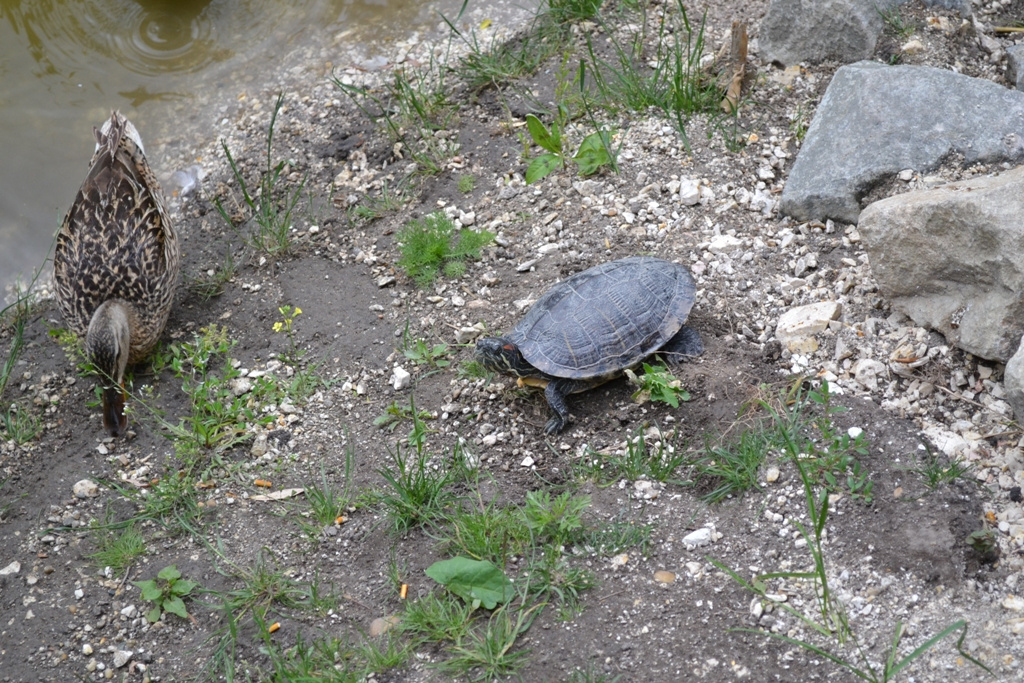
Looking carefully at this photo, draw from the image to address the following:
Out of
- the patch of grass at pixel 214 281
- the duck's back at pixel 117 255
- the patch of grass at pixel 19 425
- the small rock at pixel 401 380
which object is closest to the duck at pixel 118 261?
the duck's back at pixel 117 255

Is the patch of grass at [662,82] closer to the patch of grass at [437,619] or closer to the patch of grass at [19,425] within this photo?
the patch of grass at [437,619]

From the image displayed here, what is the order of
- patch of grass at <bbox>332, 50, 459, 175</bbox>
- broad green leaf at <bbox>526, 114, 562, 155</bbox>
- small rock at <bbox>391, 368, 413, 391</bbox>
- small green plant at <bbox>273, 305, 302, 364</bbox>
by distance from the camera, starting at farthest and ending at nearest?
1. patch of grass at <bbox>332, 50, 459, 175</bbox>
2. broad green leaf at <bbox>526, 114, 562, 155</bbox>
3. small green plant at <bbox>273, 305, 302, 364</bbox>
4. small rock at <bbox>391, 368, 413, 391</bbox>

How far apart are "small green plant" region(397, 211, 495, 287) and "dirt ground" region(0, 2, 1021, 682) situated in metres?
0.10

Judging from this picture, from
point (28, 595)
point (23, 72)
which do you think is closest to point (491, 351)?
point (28, 595)

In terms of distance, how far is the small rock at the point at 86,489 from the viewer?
462 cm

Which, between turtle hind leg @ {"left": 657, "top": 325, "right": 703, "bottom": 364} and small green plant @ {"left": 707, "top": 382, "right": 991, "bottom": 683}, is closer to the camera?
small green plant @ {"left": 707, "top": 382, "right": 991, "bottom": 683}

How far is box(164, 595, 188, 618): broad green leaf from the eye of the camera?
3910 millimetres

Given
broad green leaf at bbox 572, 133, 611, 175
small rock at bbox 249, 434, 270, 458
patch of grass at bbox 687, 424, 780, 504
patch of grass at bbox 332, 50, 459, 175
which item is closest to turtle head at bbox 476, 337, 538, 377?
patch of grass at bbox 687, 424, 780, 504

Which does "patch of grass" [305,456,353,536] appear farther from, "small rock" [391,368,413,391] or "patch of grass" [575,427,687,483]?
"patch of grass" [575,427,687,483]

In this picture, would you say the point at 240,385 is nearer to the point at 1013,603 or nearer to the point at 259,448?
the point at 259,448

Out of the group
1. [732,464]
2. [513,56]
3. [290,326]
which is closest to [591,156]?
[513,56]

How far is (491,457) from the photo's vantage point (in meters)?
4.33

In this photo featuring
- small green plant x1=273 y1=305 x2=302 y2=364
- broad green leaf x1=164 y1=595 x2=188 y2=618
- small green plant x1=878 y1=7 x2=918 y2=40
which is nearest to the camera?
broad green leaf x1=164 y1=595 x2=188 y2=618

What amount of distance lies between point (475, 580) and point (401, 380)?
1528 mm
